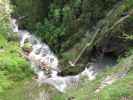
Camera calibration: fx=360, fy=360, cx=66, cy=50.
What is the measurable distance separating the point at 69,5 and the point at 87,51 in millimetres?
1605

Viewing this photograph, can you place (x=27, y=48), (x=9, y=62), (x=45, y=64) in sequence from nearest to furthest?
1. (x=9, y=62)
2. (x=45, y=64)
3. (x=27, y=48)

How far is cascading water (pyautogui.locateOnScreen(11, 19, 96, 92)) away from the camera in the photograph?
8.63m

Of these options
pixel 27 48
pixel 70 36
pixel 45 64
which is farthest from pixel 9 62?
pixel 70 36

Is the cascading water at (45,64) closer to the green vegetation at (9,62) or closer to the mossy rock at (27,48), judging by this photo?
the mossy rock at (27,48)

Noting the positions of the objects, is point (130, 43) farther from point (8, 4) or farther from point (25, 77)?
point (8, 4)

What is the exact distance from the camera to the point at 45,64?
9.65 m

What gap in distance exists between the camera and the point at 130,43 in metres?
8.64

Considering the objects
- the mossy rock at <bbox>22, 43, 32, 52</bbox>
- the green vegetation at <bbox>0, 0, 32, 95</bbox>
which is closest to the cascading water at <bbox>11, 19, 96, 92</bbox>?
the mossy rock at <bbox>22, 43, 32, 52</bbox>

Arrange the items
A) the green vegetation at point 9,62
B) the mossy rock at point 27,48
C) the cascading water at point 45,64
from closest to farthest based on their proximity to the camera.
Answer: the green vegetation at point 9,62, the cascading water at point 45,64, the mossy rock at point 27,48

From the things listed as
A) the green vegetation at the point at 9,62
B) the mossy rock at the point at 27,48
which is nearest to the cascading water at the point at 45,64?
the mossy rock at the point at 27,48

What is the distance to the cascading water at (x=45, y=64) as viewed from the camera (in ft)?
28.3

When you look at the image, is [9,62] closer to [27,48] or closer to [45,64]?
[45,64]

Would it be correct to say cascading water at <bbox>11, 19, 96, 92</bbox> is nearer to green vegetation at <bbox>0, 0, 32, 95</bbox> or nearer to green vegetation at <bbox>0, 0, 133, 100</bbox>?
green vegetation at <bbox>0, 0, 133, 100</bbox>

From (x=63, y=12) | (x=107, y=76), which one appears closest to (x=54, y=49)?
(x=63, y=12)
